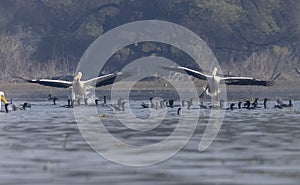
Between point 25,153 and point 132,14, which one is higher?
point 132,14

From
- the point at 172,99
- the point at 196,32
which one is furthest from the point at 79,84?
the point at 196,32

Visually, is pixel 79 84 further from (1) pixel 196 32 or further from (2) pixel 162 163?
(1) pixel 196 32

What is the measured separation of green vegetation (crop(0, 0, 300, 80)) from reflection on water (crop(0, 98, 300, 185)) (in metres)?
54.3

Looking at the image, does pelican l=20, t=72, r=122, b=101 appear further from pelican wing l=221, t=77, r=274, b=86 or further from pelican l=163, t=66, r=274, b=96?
pelican wing l=221, t=77, r=274, b=86

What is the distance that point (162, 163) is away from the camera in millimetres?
21938

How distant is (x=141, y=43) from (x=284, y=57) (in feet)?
41.1

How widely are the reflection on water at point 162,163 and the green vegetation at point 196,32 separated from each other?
178ft

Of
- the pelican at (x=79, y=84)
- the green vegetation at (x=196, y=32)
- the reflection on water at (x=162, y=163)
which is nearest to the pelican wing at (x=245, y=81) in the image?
the pelican at (x=79, y=84)

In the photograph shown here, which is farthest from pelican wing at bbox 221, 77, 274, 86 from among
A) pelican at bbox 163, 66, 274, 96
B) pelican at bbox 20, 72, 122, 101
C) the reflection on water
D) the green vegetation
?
the green vegetation

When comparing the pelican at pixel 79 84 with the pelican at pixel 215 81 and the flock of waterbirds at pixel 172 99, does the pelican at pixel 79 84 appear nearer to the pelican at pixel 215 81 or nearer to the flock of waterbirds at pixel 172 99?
the flock of waterbirds at pixel 172 99

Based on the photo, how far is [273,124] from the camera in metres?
33.5

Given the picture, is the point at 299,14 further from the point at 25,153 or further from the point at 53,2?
the point at 25,153

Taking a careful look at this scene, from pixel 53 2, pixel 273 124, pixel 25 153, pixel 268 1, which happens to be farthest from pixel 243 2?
pixel 25 153

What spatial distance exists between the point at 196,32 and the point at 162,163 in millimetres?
67107
